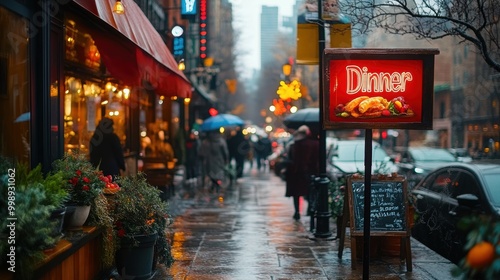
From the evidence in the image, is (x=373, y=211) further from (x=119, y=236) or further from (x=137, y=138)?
(x=137, y=138)

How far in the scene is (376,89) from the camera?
6.44 m

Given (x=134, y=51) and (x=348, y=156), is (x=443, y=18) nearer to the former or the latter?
(x=134, y=51)

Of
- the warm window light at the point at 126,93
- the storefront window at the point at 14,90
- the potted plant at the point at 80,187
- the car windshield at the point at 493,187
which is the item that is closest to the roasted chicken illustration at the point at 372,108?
the car windshield at the point at 493,187

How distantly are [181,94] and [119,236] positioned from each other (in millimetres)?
5098

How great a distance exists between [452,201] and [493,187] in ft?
2.51

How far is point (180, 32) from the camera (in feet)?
57.1

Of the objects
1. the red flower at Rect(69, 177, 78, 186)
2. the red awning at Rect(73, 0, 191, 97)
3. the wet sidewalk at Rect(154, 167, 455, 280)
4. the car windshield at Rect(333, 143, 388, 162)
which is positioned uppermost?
the red awning at Rect(73, 0, 191, 97)

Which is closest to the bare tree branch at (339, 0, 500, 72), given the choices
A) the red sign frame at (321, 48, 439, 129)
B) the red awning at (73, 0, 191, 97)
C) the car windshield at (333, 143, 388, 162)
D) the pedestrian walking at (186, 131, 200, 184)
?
the red sign frame at (321, 48, 439, 129)

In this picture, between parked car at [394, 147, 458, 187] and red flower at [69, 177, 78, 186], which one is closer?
red flower at [69, 177, 78, 186]

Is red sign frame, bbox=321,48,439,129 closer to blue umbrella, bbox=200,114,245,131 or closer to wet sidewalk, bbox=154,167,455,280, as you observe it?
wet sidewalk, bbox=154,167,455,280

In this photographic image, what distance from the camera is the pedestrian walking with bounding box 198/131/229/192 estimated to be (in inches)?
767

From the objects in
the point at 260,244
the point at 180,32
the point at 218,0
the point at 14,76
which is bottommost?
the point at 260,244

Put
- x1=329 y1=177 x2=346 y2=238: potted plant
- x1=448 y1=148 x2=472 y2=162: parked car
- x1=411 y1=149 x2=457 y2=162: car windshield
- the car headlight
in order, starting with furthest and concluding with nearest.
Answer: x1=448 y1=148 x2=472 y2=162: parked car, x1=411 y1=149 x2=457 y2=162: car windshield, the car headlight, x1=329 y1=177 x2=346 y2=238: potted plant

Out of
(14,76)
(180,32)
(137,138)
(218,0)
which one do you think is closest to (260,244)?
(14,76)
